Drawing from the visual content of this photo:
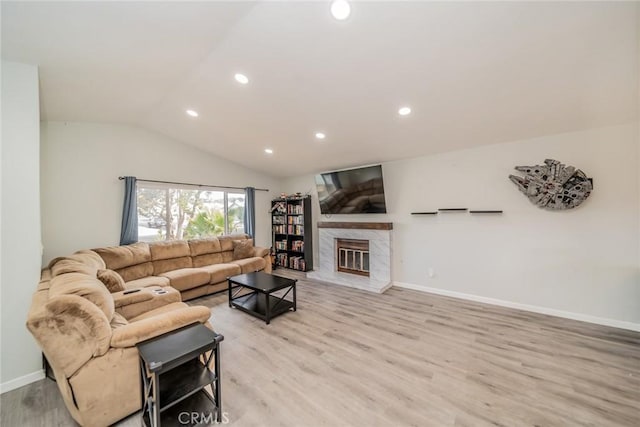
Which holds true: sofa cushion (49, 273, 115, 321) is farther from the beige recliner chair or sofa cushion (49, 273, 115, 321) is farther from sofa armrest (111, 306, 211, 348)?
sofa armrest (111, 306, 211, 348)

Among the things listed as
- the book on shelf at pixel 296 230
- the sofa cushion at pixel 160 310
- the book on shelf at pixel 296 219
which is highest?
the book on shelf at pixel 296 219

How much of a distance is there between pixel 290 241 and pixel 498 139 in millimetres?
4594

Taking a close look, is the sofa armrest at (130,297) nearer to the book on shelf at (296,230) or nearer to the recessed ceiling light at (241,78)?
the recessed ceiling light at (241,78)

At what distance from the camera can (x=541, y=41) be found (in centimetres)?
185

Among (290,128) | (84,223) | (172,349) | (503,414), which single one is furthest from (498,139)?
(84,223)

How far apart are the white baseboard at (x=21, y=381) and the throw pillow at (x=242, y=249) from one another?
2.90 m

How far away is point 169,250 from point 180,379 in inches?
119

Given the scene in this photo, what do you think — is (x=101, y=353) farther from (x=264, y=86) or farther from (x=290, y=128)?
(x=290, y=128)

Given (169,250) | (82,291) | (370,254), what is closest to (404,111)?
(370,254)

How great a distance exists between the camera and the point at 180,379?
1583mm

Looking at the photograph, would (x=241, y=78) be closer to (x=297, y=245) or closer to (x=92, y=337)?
(x=92, y=337)

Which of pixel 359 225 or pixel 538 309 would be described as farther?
pixel 359 225

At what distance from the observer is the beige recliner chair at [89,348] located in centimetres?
139

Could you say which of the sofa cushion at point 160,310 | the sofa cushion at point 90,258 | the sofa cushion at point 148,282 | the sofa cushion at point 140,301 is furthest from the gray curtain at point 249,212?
the sofa cushion at point 160,310
